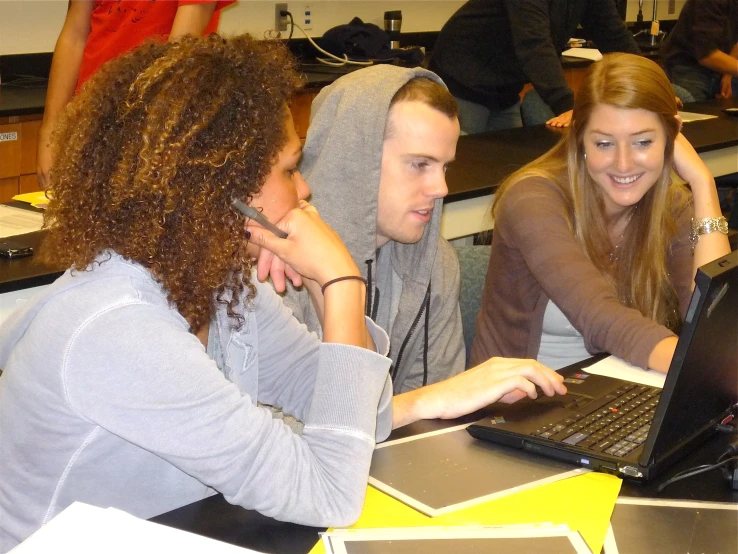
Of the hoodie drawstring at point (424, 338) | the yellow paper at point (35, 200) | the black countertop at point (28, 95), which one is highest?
the black countertop at point (28, 95)

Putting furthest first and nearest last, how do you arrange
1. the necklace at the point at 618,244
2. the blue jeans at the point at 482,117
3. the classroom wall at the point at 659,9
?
the classroom wall at the point at 659,9 → the blue jeans at the point at 482,117 → the necklace at the point at 618,244

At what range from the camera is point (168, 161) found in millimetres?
954

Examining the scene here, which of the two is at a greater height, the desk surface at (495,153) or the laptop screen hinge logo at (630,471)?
the desk surface at (495,153)

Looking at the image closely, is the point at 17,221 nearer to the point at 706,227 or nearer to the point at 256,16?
the point at 706,227

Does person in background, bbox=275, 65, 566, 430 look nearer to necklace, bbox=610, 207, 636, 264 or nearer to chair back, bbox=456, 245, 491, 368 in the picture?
chair back, bbox=456, 245, 491, 368

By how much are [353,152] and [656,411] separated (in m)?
0.84

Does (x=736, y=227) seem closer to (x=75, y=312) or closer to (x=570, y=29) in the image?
(x=570, y=29)

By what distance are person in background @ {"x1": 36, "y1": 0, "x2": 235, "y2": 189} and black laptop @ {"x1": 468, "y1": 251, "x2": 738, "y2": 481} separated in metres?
1.81

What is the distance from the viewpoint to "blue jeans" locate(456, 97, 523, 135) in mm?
3723

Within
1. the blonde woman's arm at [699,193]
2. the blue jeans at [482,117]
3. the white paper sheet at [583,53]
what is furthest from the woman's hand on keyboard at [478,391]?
the white paper sheet at [583,53]

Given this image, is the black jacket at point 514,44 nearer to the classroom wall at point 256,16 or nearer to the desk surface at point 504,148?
the desk surface at point 504,148

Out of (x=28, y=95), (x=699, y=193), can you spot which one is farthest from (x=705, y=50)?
(x=28, y=95)

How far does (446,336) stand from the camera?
184 centimetres

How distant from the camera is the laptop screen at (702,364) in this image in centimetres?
96
